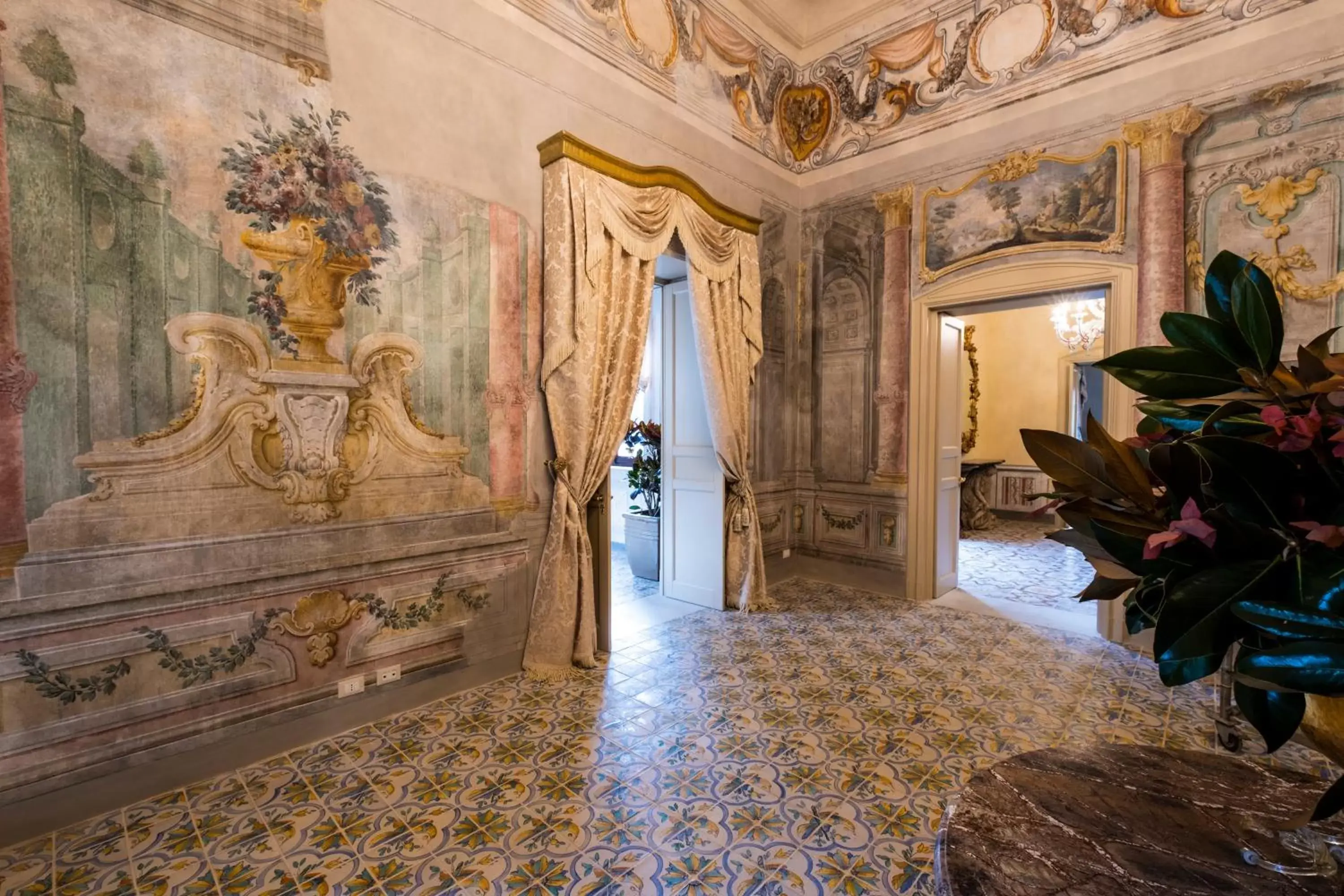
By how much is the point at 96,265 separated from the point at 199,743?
192 cm

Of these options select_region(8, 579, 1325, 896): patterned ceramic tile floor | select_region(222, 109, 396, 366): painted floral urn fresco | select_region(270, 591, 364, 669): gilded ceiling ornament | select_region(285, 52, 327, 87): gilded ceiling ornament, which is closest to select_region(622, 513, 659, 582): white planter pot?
select_region(8, 579, 1325, 896): patterned ceramic tile floor

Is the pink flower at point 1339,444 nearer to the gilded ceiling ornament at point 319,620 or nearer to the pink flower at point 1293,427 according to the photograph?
the pink flower at point 1293,427

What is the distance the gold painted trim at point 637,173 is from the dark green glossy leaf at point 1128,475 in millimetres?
3322

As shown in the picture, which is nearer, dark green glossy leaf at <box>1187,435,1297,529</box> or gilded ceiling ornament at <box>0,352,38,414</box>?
dark green glossy leaf at <box>1187,435,1297,529</box>

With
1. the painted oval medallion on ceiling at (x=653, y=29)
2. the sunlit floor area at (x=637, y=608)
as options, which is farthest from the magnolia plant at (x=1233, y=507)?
the painted oval medallion on ceiling at (x=653, y=29)

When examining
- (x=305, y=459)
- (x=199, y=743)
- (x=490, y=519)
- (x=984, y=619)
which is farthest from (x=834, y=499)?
(x=199, y=743)

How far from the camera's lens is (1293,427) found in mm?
717

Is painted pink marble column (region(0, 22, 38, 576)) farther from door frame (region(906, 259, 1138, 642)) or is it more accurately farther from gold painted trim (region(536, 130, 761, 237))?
door frame (region(906, 259, 1138, 642))

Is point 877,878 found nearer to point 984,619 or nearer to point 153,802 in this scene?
point 153,802

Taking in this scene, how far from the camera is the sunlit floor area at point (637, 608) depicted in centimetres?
423

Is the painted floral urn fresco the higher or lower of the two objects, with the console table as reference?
higher

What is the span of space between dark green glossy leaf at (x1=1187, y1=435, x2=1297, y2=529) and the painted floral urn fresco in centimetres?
305

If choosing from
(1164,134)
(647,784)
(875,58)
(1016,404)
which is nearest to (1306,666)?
(647,784)

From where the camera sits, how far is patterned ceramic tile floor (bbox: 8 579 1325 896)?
6.47 feet
